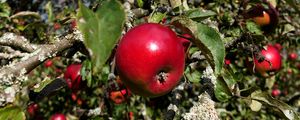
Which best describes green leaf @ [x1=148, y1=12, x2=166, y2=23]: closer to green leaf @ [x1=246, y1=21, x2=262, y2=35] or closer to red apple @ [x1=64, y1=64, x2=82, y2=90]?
green leaf @ [x1=246, y1=21, x2=262, y2=35]

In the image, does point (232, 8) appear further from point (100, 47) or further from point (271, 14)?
point (100, 47)

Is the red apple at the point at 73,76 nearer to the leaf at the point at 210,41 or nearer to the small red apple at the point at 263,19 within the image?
the small red apple at the point at 263,19

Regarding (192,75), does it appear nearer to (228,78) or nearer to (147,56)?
(228,78)

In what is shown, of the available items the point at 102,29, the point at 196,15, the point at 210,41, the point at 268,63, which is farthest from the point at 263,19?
the point at 102,29

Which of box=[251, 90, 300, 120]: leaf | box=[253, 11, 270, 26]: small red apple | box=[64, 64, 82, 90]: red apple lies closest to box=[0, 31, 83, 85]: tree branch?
box=[251, 90, 300, 120]: leaf

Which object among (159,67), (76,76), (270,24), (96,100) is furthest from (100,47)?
(96,100)

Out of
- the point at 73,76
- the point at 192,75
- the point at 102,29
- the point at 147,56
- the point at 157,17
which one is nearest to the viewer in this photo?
the point at 102,29
